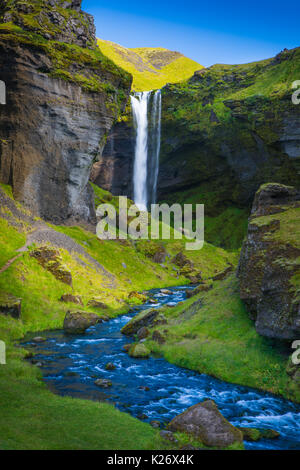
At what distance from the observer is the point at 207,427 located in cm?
1568

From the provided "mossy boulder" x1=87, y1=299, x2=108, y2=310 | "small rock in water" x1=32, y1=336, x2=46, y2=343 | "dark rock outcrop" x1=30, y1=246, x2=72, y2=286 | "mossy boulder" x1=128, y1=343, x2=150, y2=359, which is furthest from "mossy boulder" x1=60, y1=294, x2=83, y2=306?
"mossy boulder" x1=128, y1=343, x2=150, y2=359

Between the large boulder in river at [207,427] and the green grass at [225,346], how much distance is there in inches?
303

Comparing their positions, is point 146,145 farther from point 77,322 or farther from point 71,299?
point 77,322

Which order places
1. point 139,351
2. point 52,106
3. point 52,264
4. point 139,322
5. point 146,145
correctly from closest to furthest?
1. point 139,351
2. point 139,322
3. point 52,264
4. point 52,106
5. point 146,145

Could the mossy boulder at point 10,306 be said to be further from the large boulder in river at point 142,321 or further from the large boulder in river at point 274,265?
the large boulder in river at point 274,265

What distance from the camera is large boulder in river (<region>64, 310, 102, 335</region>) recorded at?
35.6 m

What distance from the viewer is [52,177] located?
65375 mm

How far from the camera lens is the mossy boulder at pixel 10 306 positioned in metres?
34.0

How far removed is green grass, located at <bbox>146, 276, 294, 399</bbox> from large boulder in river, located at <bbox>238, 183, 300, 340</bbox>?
171 centimetres

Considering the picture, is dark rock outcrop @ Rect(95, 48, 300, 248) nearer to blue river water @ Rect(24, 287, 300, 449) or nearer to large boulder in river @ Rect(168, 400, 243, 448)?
blue river water @ Rect(24, 287, 300, 449)

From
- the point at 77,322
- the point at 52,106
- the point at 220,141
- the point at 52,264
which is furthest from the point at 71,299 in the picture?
the point at 220,141

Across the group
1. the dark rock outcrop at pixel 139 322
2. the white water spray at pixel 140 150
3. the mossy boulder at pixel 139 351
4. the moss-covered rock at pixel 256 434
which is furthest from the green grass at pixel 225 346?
the white water spray at pixel 140 150

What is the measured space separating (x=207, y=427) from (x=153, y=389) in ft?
24.6

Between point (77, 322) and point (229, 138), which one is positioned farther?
point (229, 138)
